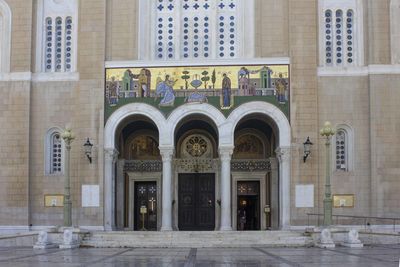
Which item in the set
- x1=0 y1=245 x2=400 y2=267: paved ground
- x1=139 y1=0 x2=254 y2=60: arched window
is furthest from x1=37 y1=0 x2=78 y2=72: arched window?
x1=0 y1=245 x2=400 y2=267: paved ground

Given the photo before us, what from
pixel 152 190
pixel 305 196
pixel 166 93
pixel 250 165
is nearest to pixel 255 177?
pixel 250 165

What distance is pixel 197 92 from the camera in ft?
111

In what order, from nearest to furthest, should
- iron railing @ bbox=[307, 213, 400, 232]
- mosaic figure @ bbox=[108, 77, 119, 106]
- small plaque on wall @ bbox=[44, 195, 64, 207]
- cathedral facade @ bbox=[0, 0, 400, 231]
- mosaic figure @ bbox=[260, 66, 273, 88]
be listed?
iron railing @ bbox=[307, 213, 400, 232] < cathedral facade @ bbox=[0, 0, 400, 231] < mosaic figure @ bbox=[260, 66, 273, 88] < small plaque on wall @ bbox=[44, 195, 64, 207] < mosaic figure @ bbox=[108, 77, 119, 106]

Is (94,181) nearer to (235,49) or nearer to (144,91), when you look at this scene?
(144,91)

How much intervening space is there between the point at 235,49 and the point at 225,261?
1529cm

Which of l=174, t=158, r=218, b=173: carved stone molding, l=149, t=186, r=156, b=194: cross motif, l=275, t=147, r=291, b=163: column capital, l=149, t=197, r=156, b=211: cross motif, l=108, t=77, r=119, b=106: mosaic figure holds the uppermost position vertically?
l=108, t=77, r=119, b=106: mosaic figure

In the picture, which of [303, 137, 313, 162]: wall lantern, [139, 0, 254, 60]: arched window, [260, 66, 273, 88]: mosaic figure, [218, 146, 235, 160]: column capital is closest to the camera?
[303, 137, 313, 162]: wall lantern

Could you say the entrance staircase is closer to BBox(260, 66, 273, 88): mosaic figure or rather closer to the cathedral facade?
the cathedral facade

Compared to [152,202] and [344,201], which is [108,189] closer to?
[152,202]

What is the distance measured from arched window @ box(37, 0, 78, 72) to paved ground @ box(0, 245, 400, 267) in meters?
10.8

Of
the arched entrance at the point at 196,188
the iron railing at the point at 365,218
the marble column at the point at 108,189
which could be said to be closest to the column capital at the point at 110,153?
the marble column at the point at 108,189

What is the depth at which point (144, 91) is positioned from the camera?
1346 inches

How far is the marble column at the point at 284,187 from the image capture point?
109 ft

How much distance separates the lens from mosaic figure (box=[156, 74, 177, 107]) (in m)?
34.0
